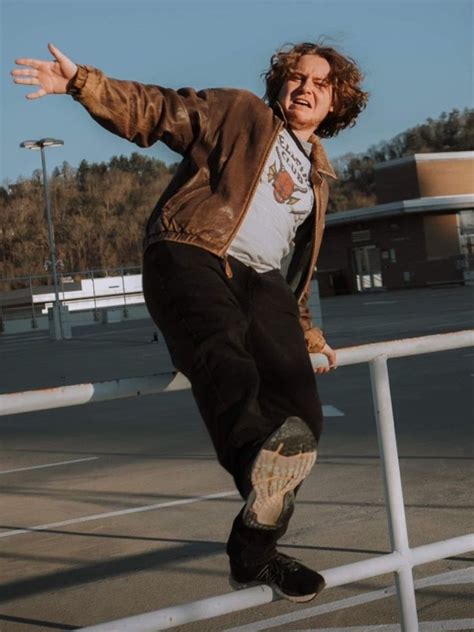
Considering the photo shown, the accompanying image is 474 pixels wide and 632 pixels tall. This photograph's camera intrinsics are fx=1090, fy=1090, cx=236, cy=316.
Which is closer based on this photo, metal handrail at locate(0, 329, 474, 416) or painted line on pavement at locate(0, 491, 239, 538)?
metal handrail at locate(0, 329, 474, 416)

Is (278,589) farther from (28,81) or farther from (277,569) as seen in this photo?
(28,81)

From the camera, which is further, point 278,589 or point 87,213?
point 87,213

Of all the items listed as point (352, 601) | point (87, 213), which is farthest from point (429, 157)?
point (352, 601)

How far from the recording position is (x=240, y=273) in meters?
3.10

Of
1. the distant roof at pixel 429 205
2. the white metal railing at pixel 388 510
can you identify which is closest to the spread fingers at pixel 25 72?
the white metal railing at pixel 388 510

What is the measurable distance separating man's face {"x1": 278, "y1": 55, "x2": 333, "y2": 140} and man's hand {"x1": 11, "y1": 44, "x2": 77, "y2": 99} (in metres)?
0.83

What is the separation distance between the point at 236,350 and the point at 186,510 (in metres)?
4.37

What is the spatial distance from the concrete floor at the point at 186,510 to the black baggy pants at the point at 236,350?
1652 mm

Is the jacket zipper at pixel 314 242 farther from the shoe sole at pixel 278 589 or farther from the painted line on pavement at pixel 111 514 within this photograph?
the painted line on pavement at pixel 111 514

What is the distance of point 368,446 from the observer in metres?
9.08

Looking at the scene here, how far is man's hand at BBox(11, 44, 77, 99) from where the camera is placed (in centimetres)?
283

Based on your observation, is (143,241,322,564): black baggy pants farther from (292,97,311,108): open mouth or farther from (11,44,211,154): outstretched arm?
(292,97,311,108): open mouth

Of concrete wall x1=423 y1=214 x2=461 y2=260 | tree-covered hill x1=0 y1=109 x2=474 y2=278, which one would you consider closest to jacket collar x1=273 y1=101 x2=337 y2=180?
concrete wall x1=423 y1=214 x2=461 y2=260

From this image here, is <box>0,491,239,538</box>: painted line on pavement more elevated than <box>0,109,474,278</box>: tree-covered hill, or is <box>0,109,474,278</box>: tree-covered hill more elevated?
<box>0,109,474,278</box>: tree-covered hill
